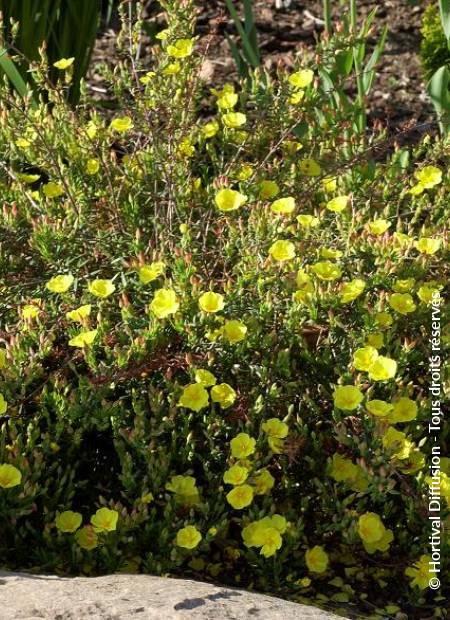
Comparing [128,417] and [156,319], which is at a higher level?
[156,319]

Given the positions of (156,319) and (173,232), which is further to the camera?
(173,232)

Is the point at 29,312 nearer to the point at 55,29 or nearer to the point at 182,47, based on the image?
the point at 182,47

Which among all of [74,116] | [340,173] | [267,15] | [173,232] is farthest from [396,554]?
[267,15]

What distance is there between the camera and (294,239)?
2447mm

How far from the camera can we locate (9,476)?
1873 mm

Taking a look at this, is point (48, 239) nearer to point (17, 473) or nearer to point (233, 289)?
point (233, 289)

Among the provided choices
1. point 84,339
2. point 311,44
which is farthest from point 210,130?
point 311,44

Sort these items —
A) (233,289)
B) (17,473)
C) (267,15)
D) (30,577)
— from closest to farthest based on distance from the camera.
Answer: (30,577)
(17,473)
(233,289)
(267,15)

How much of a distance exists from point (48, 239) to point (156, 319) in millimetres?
429

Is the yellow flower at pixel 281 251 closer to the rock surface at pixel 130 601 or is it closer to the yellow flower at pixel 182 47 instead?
the yellow flower at pixel 182 47

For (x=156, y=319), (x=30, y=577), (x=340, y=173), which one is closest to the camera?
(x=30, y=577)

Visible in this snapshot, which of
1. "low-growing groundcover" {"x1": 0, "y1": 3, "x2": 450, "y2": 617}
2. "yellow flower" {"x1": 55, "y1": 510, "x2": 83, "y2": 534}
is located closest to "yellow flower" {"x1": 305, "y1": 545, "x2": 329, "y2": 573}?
"low-growing groundcover" {"x1": 0, "y1": 3, "x2": 450, "y2": 617}

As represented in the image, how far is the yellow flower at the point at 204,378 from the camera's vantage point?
2.00 meters

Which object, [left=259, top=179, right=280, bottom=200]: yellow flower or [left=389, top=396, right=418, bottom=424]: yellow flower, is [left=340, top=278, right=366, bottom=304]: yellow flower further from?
[left=259, top=179, right=280, bottom=200]: yellow flower
